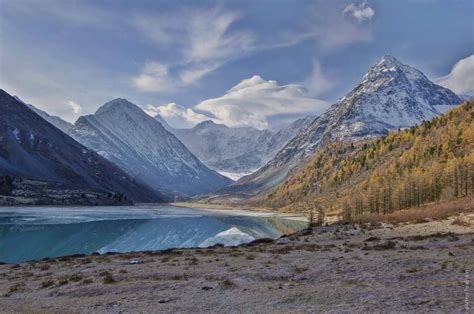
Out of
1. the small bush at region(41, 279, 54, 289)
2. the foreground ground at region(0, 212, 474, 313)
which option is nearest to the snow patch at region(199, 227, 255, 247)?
the foreground ground at region(0, 212, 474, 313)

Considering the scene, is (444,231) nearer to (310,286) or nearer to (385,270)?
(385,270)

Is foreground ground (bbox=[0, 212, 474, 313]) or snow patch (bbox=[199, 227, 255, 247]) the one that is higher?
foreground ground (bbox=[0, 212, 474, 313])

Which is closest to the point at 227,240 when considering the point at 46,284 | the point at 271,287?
the point at 46,284

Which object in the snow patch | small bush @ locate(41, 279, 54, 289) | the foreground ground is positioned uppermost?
Result: the foreground ground

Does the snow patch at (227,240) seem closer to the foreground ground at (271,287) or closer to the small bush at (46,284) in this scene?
the foreground ground at (271,287)

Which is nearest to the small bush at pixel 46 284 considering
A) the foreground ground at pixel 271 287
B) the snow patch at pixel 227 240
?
the foreground ground at pixel 271 287

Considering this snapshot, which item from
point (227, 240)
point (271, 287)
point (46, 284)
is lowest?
point (227, 240)

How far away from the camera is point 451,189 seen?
4131 inches

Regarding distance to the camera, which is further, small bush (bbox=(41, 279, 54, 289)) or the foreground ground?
small bush (bbox=(41, 279, 54, 289))

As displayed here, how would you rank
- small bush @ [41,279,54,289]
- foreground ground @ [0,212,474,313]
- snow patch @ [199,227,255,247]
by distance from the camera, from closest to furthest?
foreground ground @ [0,212,474,313] < small bush @ [41,279,54,289] < snow patch @ [199,227,255,247]

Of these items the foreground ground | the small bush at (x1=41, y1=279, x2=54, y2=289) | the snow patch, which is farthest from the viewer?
the snow patch

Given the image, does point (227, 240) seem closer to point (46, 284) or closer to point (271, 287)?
point (46, 284)

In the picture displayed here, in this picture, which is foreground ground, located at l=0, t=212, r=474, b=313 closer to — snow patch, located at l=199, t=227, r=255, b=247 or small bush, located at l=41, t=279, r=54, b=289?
small bush, located at l=41, t=279, r=54, b=289

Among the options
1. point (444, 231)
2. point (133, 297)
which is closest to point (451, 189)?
point (444, 231)
